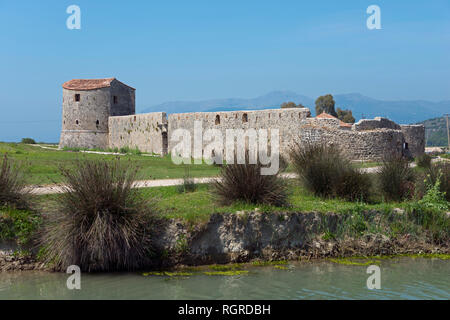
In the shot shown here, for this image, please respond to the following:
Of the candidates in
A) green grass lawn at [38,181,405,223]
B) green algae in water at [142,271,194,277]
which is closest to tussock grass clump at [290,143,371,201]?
green grass lawn at [38,181,405,223]

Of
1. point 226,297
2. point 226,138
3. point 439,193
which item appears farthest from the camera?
point 226,138

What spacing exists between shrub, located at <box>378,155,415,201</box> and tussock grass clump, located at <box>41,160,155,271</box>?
22.3ft

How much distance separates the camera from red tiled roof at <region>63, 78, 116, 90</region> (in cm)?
3566

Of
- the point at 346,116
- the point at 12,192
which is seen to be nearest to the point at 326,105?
the point at 346,116

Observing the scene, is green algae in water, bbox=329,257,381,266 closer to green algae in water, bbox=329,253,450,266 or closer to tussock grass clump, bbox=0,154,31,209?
green algae in water, bbox=329,253,450,266

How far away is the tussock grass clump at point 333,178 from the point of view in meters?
11.9

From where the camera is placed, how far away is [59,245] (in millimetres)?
8445

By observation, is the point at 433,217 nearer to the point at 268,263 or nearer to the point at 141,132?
the point at 268,263
